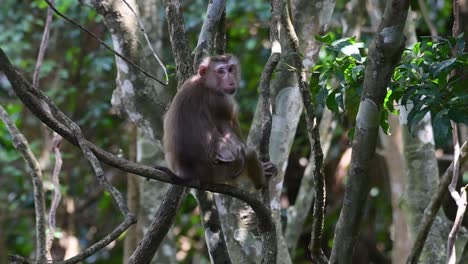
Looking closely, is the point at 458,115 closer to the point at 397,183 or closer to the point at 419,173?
the point at 419,173

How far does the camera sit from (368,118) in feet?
10.6

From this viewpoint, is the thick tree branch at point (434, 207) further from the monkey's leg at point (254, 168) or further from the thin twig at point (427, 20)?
the thin twig at point (427, 20)

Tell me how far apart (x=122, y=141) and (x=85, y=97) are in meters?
0.90

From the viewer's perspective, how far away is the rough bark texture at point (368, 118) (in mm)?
3082

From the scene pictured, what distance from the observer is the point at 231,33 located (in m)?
9.98

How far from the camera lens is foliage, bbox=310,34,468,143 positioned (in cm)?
371

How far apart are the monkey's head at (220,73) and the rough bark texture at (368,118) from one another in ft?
5.62

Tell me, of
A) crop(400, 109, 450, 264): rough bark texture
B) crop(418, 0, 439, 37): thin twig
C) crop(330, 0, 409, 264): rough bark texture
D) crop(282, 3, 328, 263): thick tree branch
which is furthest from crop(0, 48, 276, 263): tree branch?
crop(418, 0, 439, 37): thin twig

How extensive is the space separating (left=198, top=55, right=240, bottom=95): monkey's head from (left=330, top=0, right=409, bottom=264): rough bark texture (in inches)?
67.5

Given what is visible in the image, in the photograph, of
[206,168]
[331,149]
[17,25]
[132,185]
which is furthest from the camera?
A: [331,149]

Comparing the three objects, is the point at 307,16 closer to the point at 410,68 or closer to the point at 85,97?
the point at 410,68

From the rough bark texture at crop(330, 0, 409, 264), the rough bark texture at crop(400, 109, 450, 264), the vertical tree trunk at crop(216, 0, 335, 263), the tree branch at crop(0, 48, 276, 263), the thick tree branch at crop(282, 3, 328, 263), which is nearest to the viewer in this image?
the rough bark texture at crop(330, 0, 409, 264)

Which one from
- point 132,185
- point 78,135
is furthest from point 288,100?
point 132,185

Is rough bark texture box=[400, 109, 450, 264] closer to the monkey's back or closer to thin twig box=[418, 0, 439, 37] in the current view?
thin twig box=[418, 0, 439, 37]
